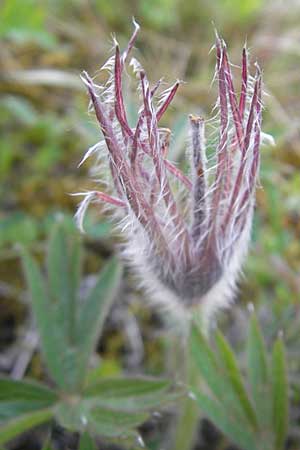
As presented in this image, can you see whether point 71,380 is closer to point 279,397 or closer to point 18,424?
point 18,424

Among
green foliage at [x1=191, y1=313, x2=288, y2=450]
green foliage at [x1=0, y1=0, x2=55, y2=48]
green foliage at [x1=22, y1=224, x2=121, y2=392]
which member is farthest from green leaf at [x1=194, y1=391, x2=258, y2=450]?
green foliage at [x1=0, y1=0, x2=55, y2=48]

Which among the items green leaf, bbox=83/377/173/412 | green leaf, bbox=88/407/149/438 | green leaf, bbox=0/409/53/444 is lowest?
green leaf, bbox=0/409/53/444

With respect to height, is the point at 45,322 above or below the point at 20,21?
below

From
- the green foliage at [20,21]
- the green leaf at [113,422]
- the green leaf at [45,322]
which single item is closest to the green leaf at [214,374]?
the green leaf at [113,422]

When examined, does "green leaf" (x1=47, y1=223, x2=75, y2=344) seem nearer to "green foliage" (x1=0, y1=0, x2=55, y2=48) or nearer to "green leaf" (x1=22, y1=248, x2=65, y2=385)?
"green leaf" (x1=22, y1=248, x2=65, y2=385)

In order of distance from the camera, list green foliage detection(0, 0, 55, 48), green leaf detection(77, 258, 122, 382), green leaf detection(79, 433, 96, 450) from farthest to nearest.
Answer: green foliage detection(0, 0, 55, 48) < green leaf detection(77, 258, 122, 382) < green leaf detection(79, 433, 96, 450)

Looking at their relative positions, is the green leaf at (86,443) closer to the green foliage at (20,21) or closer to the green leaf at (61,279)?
the green leaf at (61,279)

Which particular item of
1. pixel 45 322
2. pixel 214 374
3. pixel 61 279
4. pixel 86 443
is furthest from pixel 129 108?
pixel 86 443
